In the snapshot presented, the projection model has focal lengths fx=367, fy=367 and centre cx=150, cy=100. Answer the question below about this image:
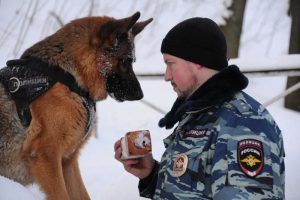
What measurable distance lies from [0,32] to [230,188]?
595cm

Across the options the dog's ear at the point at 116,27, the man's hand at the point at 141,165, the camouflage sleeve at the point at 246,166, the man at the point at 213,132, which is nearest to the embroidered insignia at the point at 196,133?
the man at the point at 213,132

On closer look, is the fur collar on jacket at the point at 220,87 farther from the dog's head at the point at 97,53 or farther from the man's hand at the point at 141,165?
the dog's head at the point at 97,53

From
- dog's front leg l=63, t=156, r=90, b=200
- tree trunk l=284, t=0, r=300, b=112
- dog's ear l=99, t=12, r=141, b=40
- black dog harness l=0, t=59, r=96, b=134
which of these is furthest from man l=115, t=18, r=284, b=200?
tree trunk l=284, t=0, r=300, b=112

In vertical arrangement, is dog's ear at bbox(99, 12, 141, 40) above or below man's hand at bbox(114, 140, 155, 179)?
above

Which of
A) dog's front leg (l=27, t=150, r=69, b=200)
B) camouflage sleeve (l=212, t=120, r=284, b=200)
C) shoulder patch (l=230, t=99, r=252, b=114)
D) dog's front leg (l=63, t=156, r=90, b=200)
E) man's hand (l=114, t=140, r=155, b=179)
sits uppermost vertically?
shoulder patch (l=230, t=99, r=252, b=114)

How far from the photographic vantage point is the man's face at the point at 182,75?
1.74 metres

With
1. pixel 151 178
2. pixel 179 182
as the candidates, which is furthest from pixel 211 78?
pixel 151 178

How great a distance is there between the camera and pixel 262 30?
11289 millimetres

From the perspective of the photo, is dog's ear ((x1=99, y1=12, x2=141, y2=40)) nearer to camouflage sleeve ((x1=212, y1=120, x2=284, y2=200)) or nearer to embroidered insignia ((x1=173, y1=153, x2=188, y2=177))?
embroidered insignia ((x1=173, y1=153, x2=188, y2=177))

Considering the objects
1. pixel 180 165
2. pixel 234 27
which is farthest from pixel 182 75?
pixel 234 27

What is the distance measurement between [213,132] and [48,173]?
1.30 m

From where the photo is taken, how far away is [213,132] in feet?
4.99

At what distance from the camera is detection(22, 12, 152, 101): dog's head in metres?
2.58

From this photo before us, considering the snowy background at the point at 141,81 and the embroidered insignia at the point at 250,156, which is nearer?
the embroidered insignia at the point at 250,156
